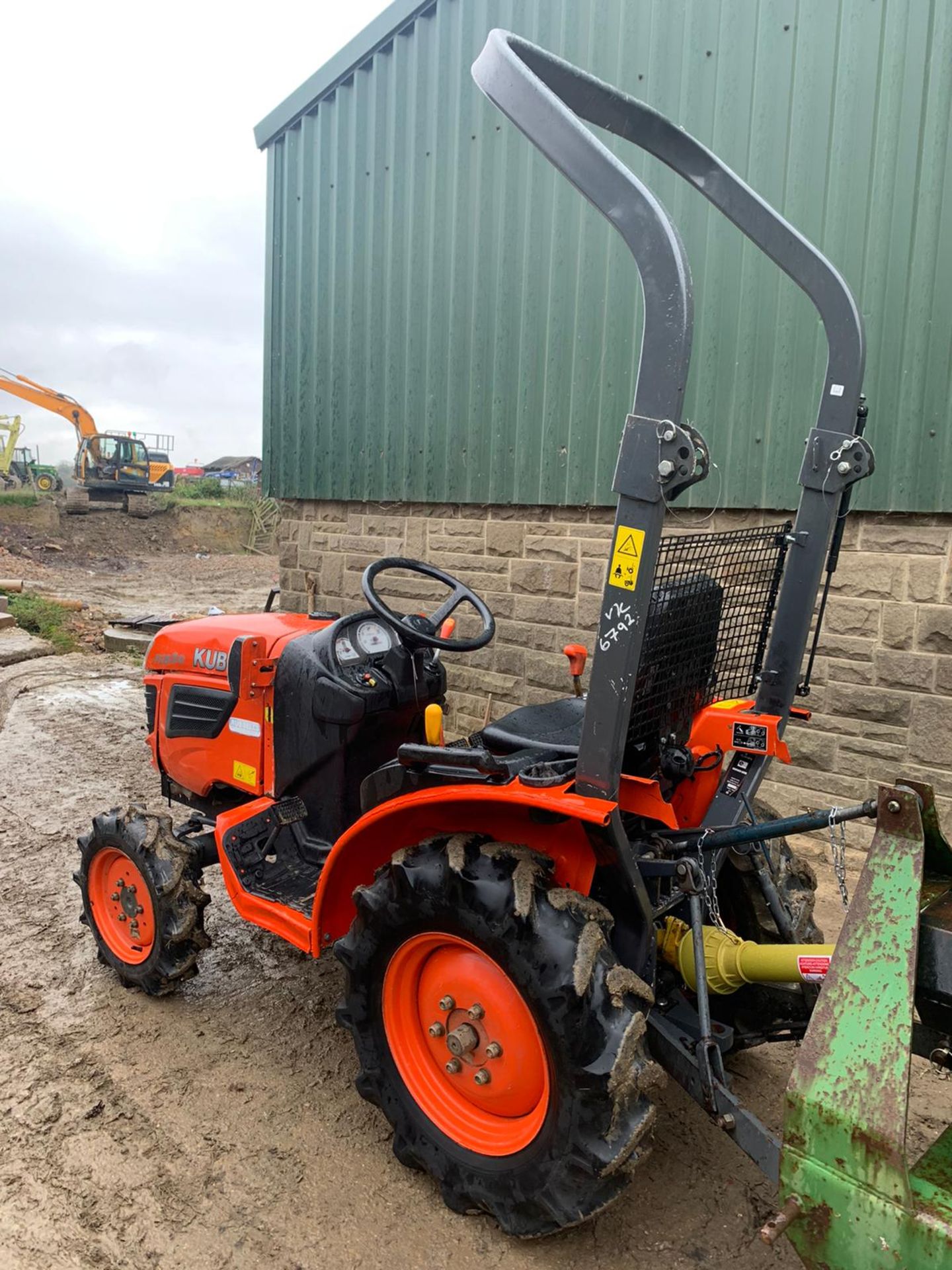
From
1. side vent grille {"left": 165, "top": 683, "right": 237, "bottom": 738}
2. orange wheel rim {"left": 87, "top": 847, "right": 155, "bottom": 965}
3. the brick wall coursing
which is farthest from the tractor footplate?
the brick wall coursing

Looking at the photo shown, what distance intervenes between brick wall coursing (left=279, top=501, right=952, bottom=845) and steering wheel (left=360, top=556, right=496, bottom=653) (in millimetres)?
2153

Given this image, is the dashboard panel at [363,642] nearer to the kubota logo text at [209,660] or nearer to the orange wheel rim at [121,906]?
the kubota logo text at [209,660]

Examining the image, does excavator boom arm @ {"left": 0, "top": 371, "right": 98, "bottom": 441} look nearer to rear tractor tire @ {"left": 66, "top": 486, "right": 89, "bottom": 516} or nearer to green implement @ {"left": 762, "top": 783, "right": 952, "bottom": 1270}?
rear tractor tire @ {"left": 66, "top": 486, "right": 89, "bottom": 516}

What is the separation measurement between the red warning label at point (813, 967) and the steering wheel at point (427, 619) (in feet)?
4.81

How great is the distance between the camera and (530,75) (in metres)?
1.82

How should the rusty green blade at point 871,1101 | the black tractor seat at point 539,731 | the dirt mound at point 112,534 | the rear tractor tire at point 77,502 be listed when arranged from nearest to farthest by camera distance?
the rusty green blade at point 871,1101 < the black tractor seat at point 539,731 < the dirt mound at point 112,534 < the rear tractor tire at point 77,502

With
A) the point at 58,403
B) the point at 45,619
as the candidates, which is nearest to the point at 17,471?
the point at 58,403

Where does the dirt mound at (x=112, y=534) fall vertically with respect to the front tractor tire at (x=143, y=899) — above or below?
above

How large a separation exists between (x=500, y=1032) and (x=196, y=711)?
1.98 meters

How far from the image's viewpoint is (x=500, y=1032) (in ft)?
7.00

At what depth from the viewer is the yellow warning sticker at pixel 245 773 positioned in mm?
3338

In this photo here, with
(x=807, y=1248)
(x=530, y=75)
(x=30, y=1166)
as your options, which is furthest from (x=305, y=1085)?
(x=530, y=75)

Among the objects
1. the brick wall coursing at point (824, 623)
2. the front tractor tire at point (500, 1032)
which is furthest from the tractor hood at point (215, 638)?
the brick wall coursing at point (824, 623)

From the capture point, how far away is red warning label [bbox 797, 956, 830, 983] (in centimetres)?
199
